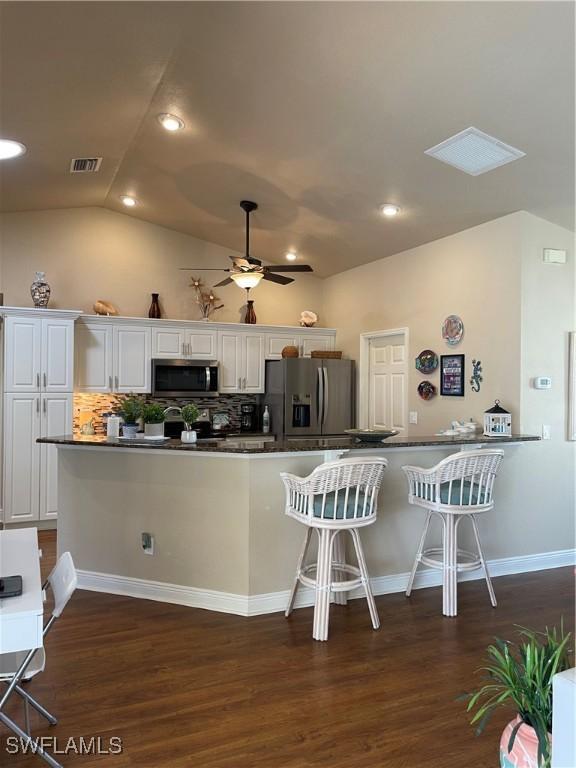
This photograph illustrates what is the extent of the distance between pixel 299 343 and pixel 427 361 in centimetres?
203

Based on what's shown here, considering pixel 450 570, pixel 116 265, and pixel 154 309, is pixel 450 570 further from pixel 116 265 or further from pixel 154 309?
pixel 116 265

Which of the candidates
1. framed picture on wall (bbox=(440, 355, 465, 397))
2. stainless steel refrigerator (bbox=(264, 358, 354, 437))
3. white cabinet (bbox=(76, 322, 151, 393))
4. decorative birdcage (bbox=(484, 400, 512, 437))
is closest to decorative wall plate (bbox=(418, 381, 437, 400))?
framed picture on wall (bbox=(440, 355, 465, 397))

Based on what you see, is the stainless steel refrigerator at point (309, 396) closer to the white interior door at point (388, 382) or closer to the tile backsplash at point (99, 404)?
the white interior door at point (388, 382)

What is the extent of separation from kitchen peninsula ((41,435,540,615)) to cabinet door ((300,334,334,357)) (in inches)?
116

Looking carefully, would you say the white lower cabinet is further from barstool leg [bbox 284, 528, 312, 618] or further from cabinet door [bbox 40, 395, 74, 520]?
barstool leg [bbox 284, 528, 312, 618]

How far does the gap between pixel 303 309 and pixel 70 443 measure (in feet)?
13.0

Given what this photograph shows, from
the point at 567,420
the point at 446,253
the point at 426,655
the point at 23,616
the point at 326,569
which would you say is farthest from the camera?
the point at 446,253

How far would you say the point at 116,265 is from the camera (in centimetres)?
624

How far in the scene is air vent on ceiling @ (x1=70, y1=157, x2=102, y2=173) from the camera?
14.9 ft

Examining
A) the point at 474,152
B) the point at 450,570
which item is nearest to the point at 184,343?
the point at 474,152

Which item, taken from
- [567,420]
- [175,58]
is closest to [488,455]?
[567,420]

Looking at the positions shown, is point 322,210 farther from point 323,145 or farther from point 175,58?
point 175,58

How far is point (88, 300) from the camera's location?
608cm

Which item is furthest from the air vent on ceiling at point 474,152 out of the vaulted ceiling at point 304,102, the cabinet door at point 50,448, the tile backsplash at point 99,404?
the cabinet door at point 50,448
